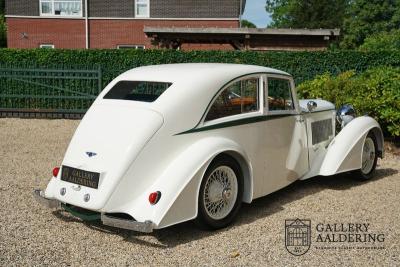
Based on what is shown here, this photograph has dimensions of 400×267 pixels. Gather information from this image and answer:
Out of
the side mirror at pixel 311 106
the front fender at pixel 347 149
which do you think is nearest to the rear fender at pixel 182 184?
the side mirror at pixel 311 106

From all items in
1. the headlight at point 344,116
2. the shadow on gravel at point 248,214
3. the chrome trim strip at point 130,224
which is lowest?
the shadow on gravel at point 248,214

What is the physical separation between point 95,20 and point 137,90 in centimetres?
2275

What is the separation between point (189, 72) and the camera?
16.9 feet

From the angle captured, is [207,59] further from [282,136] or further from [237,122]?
[237,122]

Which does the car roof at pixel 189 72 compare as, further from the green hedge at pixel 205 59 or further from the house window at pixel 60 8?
the house window at pixel 60 8

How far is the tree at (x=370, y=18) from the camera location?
49094 mm

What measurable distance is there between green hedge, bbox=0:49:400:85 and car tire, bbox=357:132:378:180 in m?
7.02

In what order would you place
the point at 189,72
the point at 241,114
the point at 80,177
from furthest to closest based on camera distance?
1. the point at 241,114
2. the point at 189,72
3. the point at 80,177

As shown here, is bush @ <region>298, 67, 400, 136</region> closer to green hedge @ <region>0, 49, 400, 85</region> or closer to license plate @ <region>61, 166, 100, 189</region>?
green hedge @ <region>0, 49, 400, 85</region>

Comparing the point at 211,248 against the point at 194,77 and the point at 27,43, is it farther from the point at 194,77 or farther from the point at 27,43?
the point at 27,43

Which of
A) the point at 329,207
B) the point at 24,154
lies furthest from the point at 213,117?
the point at 24,154

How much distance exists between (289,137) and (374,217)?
4.39 feet

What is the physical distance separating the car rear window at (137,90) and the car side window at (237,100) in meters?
0.56

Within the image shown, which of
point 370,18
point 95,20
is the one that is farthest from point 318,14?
point 95,20
